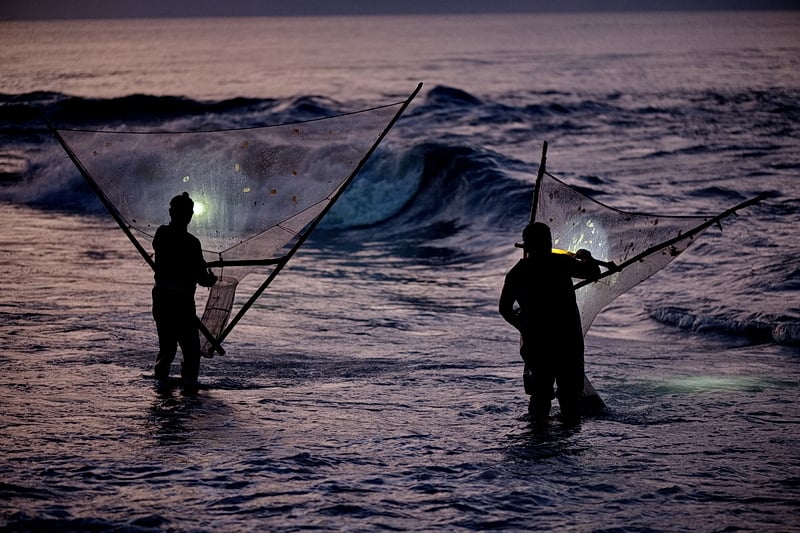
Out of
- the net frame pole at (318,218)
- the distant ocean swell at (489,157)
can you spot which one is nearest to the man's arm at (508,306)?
the net frame pole at (318,218)

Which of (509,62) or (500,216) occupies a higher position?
(509,62)

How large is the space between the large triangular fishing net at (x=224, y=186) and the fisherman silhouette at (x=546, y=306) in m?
1.87

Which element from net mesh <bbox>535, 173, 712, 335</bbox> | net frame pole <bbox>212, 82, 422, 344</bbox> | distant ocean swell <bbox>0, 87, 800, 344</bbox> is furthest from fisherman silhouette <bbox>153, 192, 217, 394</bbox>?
distant ocean swell <bbox>0, 87, 800, 344</bbox>

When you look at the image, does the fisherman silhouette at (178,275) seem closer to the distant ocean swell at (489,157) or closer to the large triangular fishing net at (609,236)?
the large triangular fishing net at (609,236)

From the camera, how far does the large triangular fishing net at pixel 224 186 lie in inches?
303

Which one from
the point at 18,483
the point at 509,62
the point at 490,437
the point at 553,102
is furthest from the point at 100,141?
the point at 509,62

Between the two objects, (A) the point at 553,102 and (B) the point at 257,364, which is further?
(A) the point at 553,102

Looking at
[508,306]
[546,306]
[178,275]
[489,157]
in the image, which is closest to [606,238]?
[546,306]

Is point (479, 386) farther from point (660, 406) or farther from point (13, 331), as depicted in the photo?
point (13, 331)

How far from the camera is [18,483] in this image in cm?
530

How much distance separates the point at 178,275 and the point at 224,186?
1021 millimetres

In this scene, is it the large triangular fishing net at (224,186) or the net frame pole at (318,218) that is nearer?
the net frame pole at (318,218)

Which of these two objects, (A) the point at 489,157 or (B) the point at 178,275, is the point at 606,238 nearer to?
Answer: (B) the point at 178,275

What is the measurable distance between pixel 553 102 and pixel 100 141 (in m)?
33.6
